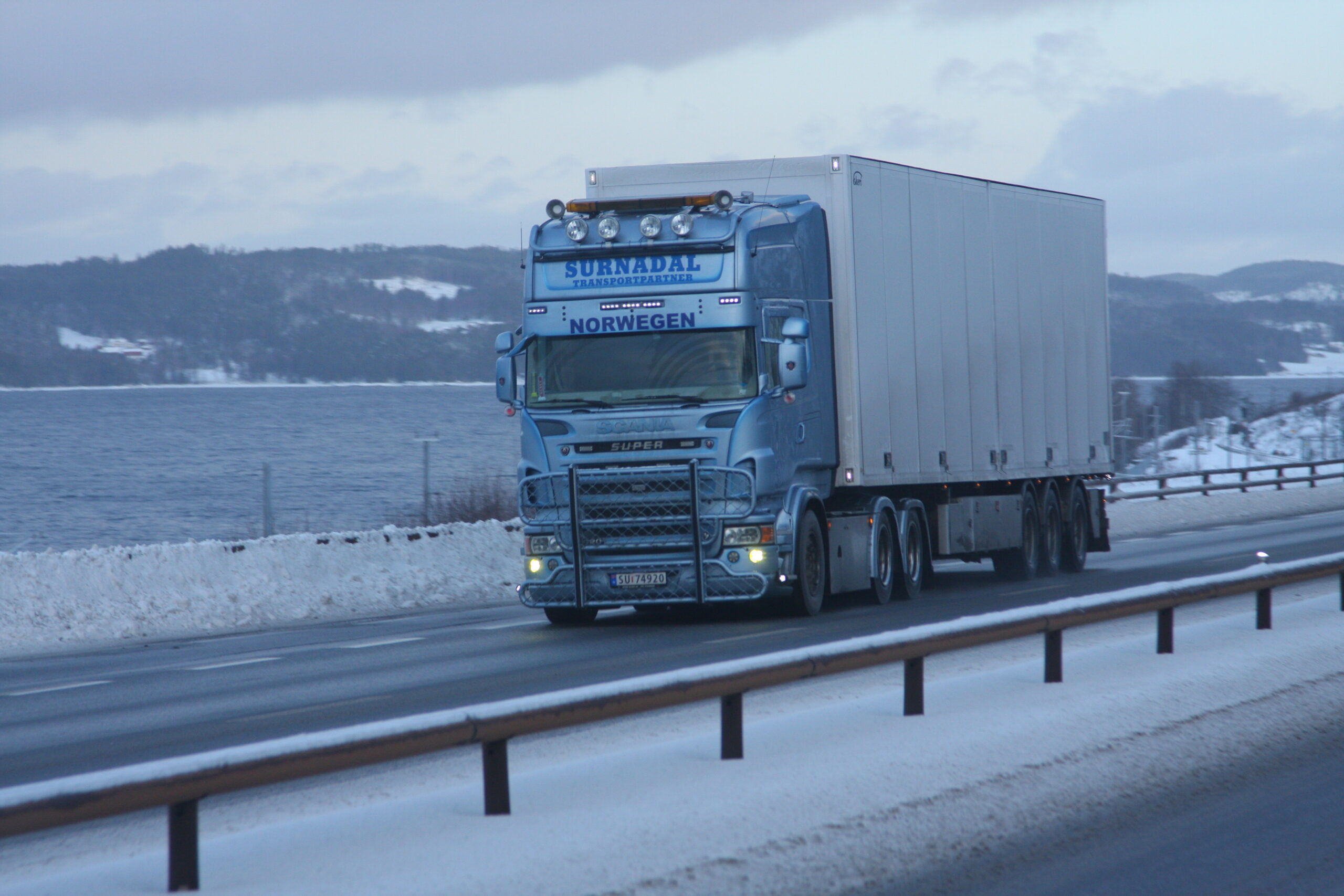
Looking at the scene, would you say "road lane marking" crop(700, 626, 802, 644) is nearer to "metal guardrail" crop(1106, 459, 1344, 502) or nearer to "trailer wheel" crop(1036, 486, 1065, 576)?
"trailer wheel" crop(1036, 486, 1065, 576)

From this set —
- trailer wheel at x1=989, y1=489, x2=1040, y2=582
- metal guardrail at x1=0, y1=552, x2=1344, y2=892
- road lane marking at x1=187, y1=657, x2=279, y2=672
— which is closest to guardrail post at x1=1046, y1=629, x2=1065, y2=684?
metal guardrail at x1=0, y1=552, x2=1344, y2=892

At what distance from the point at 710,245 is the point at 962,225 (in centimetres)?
553

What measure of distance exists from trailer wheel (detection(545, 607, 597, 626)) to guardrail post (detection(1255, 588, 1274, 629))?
7.20 metres

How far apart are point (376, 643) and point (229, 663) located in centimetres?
183

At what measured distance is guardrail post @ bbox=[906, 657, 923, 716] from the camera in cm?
964

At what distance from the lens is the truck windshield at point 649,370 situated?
17.0 m

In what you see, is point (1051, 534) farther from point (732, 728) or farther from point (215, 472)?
point (215, 472)

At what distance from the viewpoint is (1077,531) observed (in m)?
25.6

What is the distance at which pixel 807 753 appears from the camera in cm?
850

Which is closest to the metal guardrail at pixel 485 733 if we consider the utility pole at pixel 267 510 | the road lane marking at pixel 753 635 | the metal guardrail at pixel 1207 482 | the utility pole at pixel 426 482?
the road lane marking at pixel 753 635

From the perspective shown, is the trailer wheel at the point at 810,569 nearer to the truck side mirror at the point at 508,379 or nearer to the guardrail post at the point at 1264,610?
the truck side mirror at the point at 508,379

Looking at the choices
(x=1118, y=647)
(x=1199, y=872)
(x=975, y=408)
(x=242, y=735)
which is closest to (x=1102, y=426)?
(x=975, y=408)

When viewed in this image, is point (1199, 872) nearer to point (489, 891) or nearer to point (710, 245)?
point (489, 891)

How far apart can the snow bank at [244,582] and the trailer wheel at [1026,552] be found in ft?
23.1
